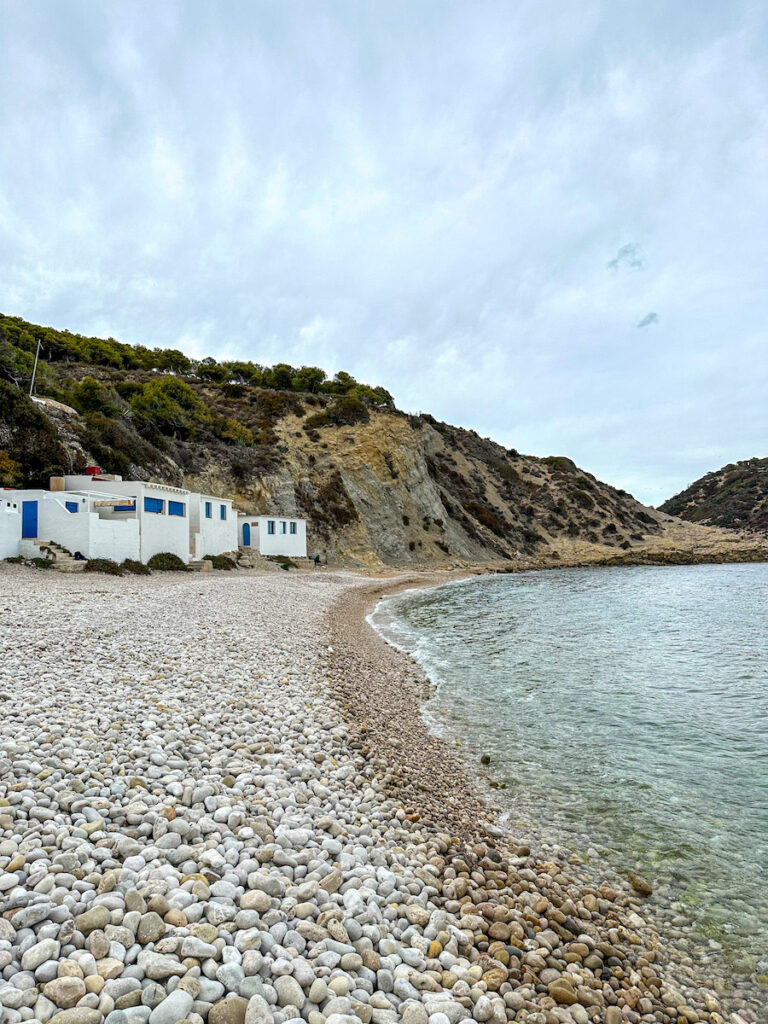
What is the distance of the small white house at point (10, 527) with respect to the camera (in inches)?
955

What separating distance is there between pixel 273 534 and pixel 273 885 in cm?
4074

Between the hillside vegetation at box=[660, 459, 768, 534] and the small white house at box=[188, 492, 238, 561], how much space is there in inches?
3670

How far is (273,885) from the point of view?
13.0 ft

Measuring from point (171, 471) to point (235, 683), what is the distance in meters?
38.0

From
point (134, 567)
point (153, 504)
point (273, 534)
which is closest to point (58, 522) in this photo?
point (134, 567)

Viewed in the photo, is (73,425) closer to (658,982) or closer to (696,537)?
(658,982)

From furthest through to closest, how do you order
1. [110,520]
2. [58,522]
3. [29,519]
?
[110,520]
[58,522]
[29,519]

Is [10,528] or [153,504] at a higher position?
[153,504]

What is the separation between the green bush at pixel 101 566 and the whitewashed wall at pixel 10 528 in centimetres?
308

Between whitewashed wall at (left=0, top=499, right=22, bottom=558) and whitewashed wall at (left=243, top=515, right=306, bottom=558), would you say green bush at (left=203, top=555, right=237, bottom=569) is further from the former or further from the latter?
whitewashed wall at (left=0, top=499, right=22, bottom=558)

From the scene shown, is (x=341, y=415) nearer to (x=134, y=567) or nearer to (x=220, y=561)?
(x=220, y=561)

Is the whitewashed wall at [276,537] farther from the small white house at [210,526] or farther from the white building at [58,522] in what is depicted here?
the white building at [58,522]

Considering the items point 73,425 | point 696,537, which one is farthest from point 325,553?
point 696,537

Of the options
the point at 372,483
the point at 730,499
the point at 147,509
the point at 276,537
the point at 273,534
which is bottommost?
the point at 276,537
